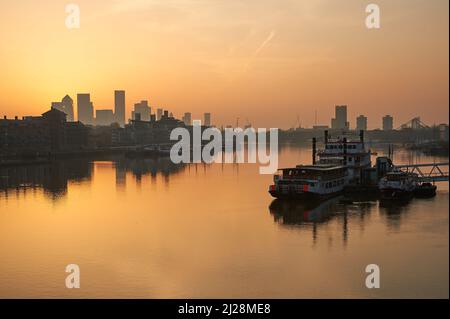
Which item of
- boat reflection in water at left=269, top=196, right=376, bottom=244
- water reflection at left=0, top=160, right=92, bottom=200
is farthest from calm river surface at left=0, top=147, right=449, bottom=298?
water reflection at left=0, top=160, right=92, bottom=200

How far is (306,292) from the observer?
1058 centimetres

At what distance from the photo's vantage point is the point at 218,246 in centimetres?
1438

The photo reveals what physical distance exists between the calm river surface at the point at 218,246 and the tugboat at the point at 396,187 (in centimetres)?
57

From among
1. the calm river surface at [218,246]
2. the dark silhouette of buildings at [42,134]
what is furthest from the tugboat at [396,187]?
the dark silhouette of buildings at [42,134]

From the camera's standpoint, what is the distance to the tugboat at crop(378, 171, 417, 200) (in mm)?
21625

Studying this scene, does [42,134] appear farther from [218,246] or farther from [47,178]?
[218,246]

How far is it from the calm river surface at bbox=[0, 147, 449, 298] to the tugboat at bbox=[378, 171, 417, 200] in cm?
57

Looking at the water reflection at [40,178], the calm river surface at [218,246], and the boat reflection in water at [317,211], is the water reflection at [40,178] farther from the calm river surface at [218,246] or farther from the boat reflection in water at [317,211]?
the boat reflection in water at [317,211]

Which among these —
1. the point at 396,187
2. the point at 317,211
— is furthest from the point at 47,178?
the point at 396,187

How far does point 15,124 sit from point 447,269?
53.9 m

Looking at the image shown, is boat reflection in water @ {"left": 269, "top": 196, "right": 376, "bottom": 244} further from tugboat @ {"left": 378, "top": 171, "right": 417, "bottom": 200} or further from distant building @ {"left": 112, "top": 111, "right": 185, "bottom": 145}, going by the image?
distant building @ {"left": 112, "top": 111, "right": 185, "bottom": 145}
